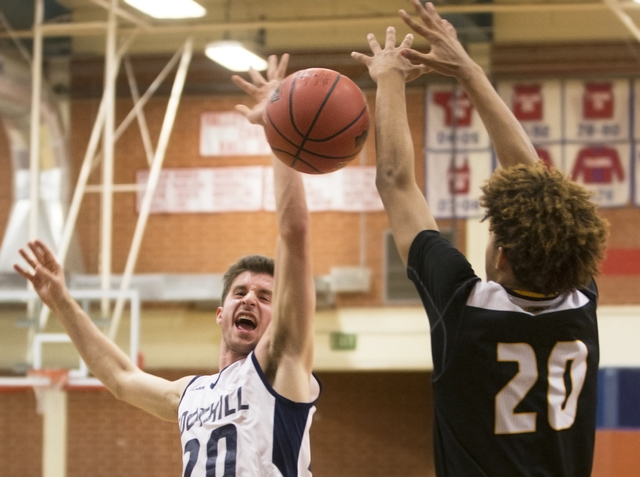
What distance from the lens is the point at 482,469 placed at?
6.13 feet

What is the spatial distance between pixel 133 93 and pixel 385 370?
4.66m

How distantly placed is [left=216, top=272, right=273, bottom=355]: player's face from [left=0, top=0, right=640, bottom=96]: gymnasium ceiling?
21.8ft

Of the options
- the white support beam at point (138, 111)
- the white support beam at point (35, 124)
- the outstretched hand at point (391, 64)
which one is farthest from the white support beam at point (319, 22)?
the outstretched hand at point (391, 64)

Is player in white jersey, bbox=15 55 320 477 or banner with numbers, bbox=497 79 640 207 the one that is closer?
player in white jersey, bbox=15 55 320 477

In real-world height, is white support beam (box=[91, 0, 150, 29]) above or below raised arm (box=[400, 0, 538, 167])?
above

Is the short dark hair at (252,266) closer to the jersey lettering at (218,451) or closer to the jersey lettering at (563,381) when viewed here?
the jersey lettering at (218,451)

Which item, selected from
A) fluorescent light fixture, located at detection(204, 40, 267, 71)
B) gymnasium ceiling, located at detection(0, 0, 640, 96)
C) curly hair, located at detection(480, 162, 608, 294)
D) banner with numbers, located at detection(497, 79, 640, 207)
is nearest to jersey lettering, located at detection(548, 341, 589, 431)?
curly hair, located at detection(480, 162, 608, 294)

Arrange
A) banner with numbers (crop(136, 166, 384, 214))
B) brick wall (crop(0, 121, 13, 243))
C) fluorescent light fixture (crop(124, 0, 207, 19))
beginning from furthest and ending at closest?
brick wall (crop(0, 121, 13, 243)), banner with numbers (crop(136, 166, 384, 214)), fluorescent light fixture (crop(124, 0, 207, 19))

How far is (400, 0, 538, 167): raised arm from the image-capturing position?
2297 mm

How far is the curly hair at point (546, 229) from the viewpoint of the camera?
185cm

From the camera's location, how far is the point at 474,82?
2332 mm

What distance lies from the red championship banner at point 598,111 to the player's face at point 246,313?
7.48 m

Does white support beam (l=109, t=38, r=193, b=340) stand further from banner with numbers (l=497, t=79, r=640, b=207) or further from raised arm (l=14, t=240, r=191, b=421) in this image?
raised arm (l=14, t=240, r=191, b=421)

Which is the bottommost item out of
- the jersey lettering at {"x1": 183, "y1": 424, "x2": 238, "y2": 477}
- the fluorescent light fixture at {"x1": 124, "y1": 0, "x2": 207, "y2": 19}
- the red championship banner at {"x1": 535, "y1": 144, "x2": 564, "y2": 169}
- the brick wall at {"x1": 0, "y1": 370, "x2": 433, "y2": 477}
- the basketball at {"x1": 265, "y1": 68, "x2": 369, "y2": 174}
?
the brick wall at {"x1": 0, "y1": 370, "x2": 433, "y2": 477}
